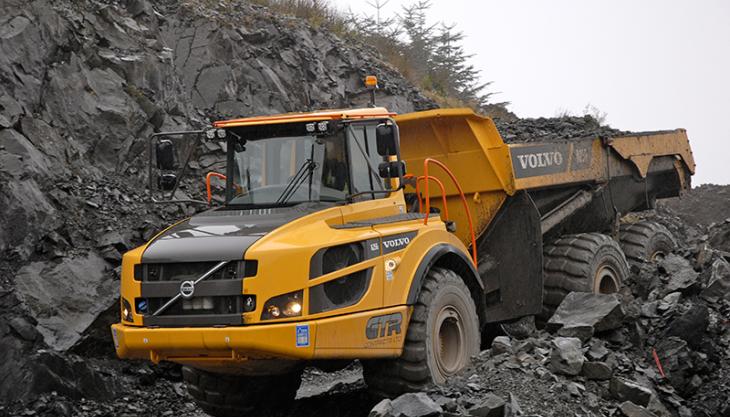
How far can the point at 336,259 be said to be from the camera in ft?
20.4

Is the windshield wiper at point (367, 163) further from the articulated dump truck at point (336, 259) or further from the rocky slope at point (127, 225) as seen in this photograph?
the rocky slope at point (127, 225)

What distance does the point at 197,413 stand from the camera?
330 inches

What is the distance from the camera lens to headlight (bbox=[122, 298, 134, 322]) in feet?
20.9

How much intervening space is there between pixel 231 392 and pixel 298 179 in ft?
6.49

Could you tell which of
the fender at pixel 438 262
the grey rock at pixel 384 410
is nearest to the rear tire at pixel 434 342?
the fender at pixel 438 262

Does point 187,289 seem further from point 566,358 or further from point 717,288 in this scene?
point 717,288

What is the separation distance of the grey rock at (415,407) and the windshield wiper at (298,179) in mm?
→ 1917

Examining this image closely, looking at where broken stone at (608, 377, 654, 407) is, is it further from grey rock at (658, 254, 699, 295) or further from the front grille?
the front grille

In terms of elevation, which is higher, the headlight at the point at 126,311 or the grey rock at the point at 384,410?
the headlight at the point at 126,311

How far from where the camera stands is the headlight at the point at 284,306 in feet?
19.3

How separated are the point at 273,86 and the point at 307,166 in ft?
25.1

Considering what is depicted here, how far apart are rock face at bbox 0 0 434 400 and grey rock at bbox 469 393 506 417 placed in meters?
4.17

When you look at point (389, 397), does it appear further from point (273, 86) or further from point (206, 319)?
→ point (273, 86)

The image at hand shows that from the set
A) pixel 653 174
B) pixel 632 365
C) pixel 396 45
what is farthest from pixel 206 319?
pixel 396 45
